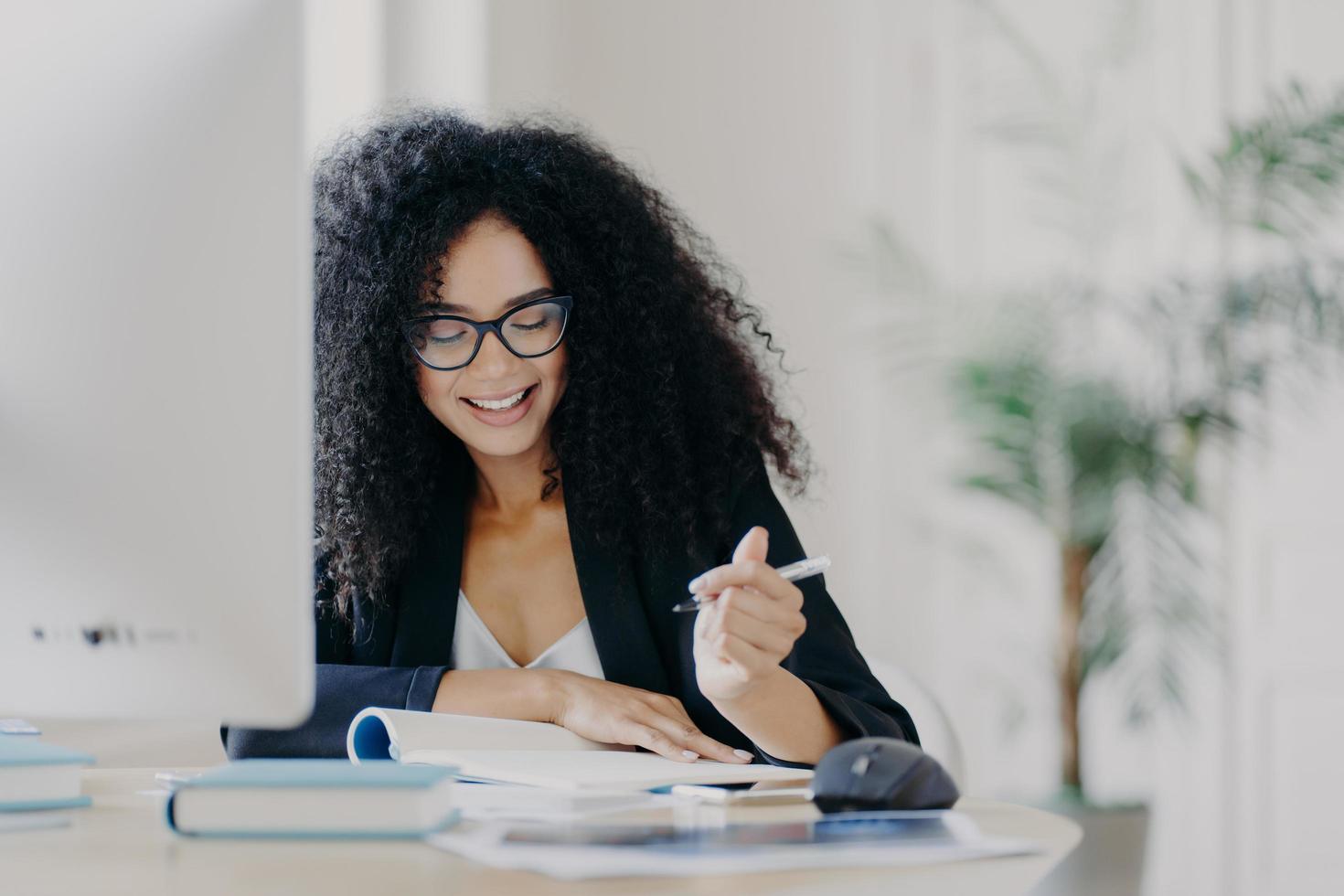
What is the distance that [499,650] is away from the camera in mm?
1537

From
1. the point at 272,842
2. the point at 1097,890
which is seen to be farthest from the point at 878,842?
the point at 1097,890

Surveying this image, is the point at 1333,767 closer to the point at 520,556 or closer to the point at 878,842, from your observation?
the point at 520,556

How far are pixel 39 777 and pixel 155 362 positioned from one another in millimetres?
358

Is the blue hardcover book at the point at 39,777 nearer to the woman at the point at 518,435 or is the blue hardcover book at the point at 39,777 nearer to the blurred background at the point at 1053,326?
the woman at the point at 518,435

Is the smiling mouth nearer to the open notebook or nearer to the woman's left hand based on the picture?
the open notebook

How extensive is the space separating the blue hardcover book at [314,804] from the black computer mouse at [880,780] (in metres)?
0.24

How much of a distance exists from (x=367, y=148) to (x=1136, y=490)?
1911 millimetres

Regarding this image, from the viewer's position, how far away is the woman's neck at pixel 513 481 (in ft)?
5.30

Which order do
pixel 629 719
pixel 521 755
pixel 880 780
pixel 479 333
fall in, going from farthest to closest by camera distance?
pixel 479 333 → pixel 629 719 → pixel 521 755 → pixel 880 780

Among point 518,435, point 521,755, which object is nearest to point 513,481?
point 518,435

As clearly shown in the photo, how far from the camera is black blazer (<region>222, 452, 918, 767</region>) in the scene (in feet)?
Answer: 4.35

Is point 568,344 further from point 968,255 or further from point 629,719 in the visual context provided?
point 968,255

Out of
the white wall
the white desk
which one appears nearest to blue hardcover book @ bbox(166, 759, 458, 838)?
the white desk

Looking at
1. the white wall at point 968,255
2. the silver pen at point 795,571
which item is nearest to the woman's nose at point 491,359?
the silver pen at point 795,571
